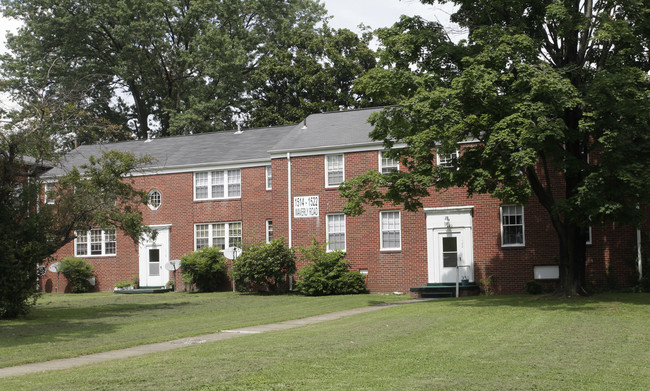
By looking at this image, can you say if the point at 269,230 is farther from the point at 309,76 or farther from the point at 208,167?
the point at 309,76

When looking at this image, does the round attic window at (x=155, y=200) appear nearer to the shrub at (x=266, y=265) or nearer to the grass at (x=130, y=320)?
the shrub at (x=266, y=265)

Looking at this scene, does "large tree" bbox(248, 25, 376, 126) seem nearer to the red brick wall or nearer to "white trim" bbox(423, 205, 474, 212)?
the red brick wall

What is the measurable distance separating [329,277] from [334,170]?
487 centimetres

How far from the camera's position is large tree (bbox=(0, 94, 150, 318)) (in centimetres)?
1947

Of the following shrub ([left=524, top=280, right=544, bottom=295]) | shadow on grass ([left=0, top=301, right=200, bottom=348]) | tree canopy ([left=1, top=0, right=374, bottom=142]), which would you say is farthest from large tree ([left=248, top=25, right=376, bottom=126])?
shadow on grass ([left=0, top=301, right=200, bottom=348])

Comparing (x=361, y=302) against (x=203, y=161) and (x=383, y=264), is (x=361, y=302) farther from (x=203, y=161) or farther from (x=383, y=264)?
(x=203, y=161)

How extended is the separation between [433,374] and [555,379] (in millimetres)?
1480

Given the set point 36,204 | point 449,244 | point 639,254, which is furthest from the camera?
point 449,244

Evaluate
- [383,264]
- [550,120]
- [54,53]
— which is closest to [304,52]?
[54,53]

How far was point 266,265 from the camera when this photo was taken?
93.6 ft

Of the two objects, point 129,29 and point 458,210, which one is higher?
point 129,29

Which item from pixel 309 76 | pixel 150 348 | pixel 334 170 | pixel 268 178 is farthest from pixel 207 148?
pixel 150 348

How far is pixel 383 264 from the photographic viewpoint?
28375 mm

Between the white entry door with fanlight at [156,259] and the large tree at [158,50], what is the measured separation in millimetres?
12828
